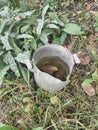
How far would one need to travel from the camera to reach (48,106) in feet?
7.27

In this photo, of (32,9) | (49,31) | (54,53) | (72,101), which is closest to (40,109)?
(72,101)

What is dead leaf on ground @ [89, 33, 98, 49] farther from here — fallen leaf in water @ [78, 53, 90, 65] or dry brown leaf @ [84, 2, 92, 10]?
dry brown leaf @ [84, 2, 92, 10]

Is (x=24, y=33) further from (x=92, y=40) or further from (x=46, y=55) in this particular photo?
(x=92, y=40)

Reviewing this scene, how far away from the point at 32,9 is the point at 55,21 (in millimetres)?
338

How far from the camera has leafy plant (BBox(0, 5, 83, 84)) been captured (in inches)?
92.3

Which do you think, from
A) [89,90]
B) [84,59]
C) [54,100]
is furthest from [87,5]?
[54,100]

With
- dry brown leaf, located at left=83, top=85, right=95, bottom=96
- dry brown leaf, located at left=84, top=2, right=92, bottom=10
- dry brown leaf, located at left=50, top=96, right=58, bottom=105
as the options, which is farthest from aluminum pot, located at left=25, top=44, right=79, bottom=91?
dry brown leaf, located at left=84, top=2, right=92, bottom=10

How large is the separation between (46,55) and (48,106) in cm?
38

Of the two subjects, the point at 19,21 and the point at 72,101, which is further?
the point at 19,21

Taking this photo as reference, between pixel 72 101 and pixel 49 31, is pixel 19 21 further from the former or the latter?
pixel 72 101

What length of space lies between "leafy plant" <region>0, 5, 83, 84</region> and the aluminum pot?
0.12m

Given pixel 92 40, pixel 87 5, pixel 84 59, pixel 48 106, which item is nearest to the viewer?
pixel 48 106

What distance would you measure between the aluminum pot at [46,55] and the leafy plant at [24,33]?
0.39 feet

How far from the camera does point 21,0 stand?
272 centimetres
